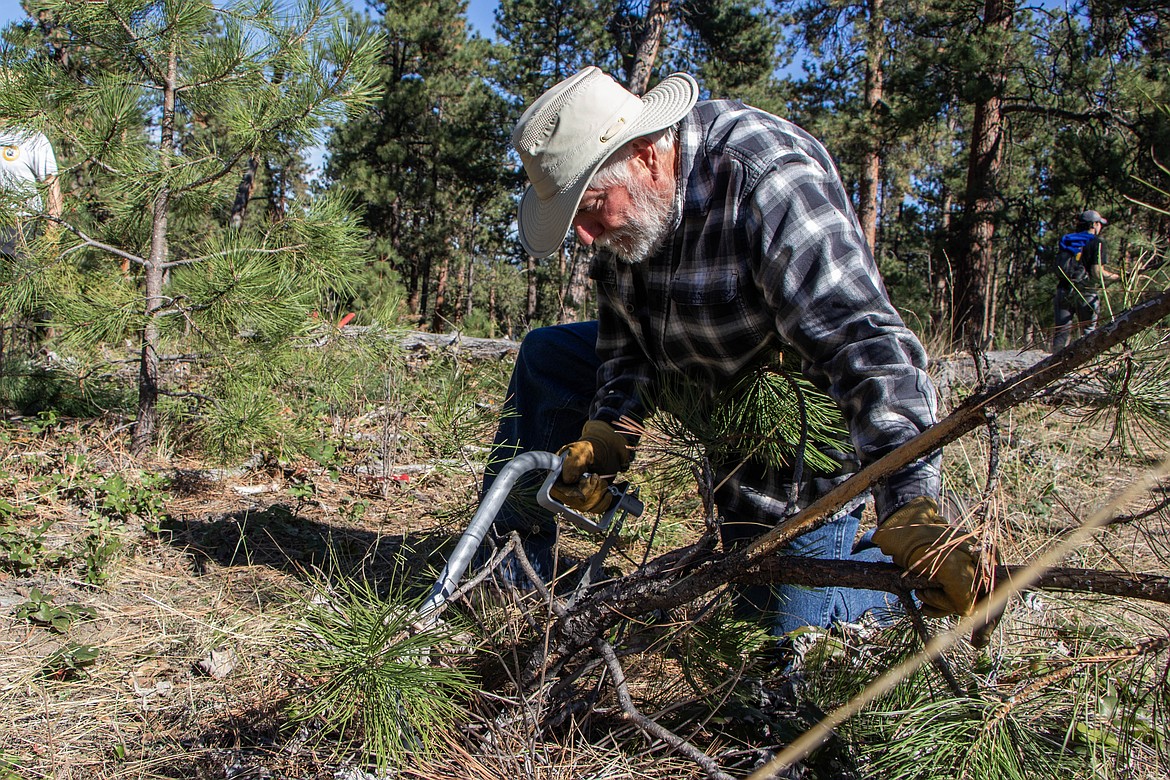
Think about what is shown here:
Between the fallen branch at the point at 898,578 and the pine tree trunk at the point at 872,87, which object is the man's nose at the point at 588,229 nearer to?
the fallen branch at the point at 898,578

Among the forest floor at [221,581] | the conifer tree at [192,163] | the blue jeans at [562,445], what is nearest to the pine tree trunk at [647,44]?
the conifer tree at [192,163]

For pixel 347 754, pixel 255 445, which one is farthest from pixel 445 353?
pixel 347 754

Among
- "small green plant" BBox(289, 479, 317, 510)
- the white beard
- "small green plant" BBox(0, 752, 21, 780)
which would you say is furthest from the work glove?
Answer: "small green plant" BBox(289, 479, 317, 510)

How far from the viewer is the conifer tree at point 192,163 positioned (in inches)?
115

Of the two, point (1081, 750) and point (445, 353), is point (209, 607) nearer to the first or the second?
point (1081, 750)

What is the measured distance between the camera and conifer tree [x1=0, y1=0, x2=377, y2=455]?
2.93 m

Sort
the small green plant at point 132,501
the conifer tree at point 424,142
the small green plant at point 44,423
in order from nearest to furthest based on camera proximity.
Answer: the small green plant at point 132,501 < the small green plant at point 44,423 < the conifer tree at point 424,142

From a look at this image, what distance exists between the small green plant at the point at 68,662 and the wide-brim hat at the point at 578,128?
1.50 meters

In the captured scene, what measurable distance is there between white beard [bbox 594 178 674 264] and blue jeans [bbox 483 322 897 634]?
577 millimetres

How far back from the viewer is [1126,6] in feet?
21.6

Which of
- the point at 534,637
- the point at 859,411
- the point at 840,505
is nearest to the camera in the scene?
the point at 840,505

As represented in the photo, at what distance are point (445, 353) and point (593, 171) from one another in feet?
10.5

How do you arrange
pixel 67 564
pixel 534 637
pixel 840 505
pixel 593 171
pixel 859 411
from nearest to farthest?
pixel 840 505
pixel 859 411
pixel 593 171
pixel 534 637
pixel 67 564

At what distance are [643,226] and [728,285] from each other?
231mm
